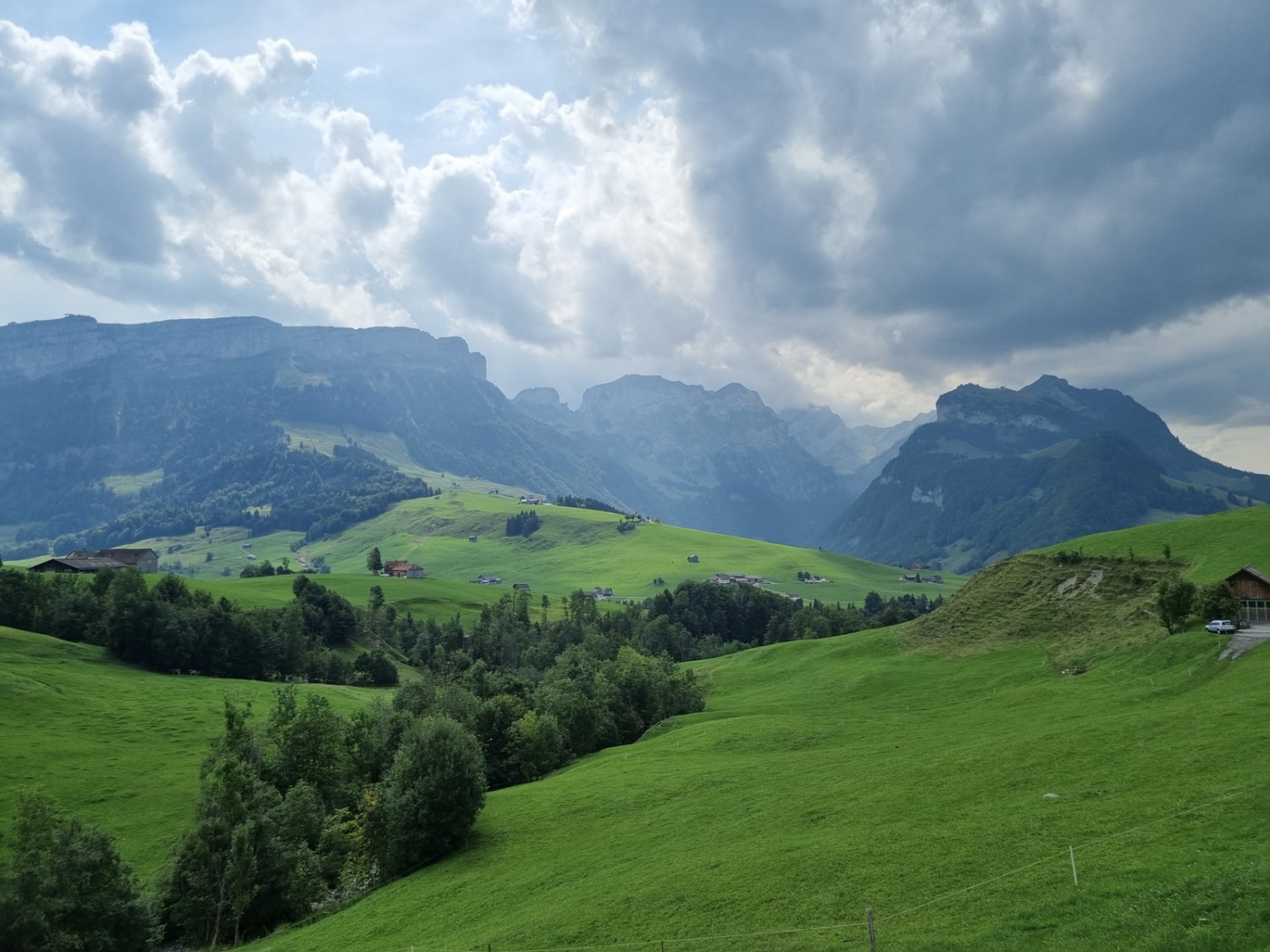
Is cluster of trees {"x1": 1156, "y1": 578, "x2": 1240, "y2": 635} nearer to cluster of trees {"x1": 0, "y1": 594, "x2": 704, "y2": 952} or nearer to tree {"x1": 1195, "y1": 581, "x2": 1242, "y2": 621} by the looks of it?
tree {"x1": 1195, "y1": 581, "x2": 1242, "y2": 621}

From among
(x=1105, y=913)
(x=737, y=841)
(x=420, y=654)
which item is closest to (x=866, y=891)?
(x=1105, y=913)

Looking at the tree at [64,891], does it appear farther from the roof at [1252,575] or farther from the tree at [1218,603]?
the roof at [1252,575]

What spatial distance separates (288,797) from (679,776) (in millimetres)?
34736

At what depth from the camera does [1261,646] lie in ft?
195

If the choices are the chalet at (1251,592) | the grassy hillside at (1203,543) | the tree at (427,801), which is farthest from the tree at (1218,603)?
the tree at (427,801)

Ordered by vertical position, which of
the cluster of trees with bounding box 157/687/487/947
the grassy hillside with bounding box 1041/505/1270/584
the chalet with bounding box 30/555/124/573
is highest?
the chalet with bounding box 30/555/124/573

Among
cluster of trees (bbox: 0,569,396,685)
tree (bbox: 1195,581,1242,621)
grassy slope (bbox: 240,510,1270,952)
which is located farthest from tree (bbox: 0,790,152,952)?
tree (bbox: 1195,581,1242,621)

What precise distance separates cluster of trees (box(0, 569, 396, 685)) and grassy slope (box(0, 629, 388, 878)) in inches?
239

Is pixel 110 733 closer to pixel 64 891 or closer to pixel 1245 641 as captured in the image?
pixel 64 891

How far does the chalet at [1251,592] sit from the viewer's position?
71562mm

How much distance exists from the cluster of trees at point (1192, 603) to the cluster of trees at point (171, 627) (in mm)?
138920

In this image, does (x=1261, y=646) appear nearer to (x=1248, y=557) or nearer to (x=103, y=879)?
(x=1248, y=557)

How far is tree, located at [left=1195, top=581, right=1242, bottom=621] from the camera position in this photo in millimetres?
69688

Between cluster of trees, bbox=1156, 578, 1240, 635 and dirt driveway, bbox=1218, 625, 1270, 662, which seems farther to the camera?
cluster of trees, bbox=1156, 578, 1240, 635
